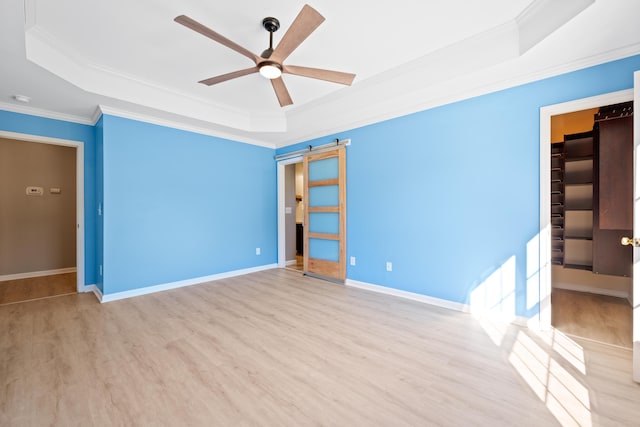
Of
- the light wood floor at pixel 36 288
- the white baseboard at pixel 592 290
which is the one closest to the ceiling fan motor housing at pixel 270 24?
the light wood floor at pixel 36 288

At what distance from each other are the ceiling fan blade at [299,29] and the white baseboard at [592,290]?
15.8 ft

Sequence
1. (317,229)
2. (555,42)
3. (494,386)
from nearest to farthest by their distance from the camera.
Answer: (494,386), (555,42), (317,229)

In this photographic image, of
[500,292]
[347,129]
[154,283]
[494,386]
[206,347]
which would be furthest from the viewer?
[347,129]

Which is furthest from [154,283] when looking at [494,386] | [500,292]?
[500,292]

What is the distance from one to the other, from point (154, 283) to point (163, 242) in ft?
1.93

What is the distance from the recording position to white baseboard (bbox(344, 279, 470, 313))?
3.15m

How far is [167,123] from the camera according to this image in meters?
4.05

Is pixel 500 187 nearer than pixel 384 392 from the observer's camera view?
No

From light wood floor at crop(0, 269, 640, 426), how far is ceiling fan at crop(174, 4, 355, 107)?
235 cm

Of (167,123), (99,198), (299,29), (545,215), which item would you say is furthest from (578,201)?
(99,198)

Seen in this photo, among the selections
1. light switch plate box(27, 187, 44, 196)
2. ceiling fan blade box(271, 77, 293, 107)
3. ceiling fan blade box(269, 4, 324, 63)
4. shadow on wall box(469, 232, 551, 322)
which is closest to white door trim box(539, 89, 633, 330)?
shadow on wall box(469, 232, 551, 322)

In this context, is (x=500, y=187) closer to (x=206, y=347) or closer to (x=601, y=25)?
(x=601, y=25)

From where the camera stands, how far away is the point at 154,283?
395 cm

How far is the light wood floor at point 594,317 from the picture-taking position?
2508 mm
